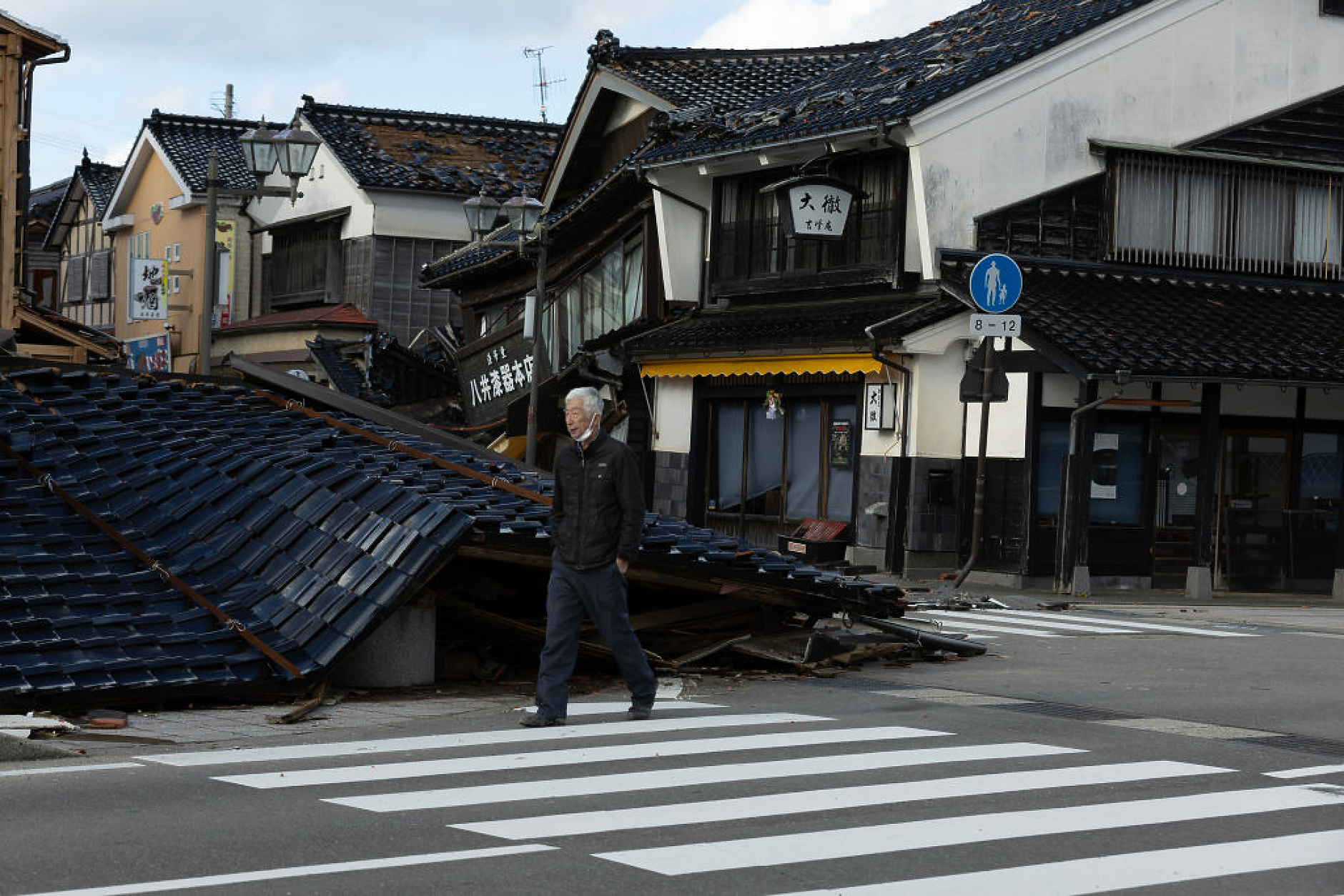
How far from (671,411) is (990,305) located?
9690 mm

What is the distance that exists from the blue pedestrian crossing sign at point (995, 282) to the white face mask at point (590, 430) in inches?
421

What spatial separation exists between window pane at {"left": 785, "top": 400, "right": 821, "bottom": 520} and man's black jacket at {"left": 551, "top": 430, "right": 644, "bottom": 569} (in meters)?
16.0

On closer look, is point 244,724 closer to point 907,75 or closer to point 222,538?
point 222,538

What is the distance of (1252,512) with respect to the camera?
24469 mm

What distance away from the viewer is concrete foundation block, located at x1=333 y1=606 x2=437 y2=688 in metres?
11.5

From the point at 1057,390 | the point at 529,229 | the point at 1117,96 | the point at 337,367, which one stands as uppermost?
the point at 1117,96

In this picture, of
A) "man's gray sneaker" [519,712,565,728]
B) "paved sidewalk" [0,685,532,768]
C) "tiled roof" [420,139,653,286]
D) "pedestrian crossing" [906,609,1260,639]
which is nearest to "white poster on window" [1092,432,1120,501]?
"pedestrian crossing" [906,609,1260,639]

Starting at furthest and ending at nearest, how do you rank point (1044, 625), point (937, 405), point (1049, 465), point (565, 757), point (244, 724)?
point (937, 405) < point (1049, 465) < point (1044, 625) < point (244, 724) < point (565, 757)

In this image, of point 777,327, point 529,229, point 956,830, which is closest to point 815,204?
point 777,327

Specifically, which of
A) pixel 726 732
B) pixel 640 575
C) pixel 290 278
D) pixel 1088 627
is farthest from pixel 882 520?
pixel 290 278

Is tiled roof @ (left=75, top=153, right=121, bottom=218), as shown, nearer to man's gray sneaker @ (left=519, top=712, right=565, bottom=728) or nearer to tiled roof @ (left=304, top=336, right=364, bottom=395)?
tiled roof @ (left=304, top=336, right=364, bottom=395)

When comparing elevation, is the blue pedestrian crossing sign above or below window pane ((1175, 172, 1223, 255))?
below

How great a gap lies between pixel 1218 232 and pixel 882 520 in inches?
261

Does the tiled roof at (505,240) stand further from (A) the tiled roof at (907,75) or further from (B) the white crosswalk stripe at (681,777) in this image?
(B) the white crosswalk stripe at (681,777)
